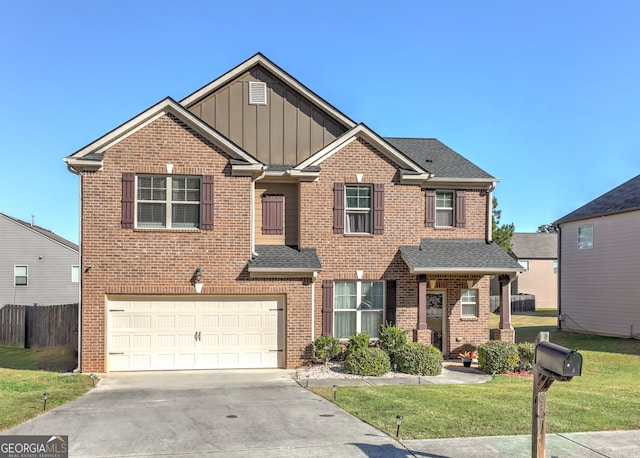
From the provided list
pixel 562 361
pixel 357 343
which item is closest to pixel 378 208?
pixel 357 343

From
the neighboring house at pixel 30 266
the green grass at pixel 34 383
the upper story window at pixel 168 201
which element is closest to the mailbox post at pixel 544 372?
the green grass at pixel 34 383

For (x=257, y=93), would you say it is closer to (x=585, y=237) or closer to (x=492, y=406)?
(x=492, y=406)

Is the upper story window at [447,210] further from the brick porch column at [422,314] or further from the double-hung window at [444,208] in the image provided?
the brick porch column at [422,314]

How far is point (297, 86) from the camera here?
59.7ft

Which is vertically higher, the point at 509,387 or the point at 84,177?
the point at 84,177

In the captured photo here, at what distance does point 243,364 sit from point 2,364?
853 cm

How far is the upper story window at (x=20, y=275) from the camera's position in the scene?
3262 centimetres

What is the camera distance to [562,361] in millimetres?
6426

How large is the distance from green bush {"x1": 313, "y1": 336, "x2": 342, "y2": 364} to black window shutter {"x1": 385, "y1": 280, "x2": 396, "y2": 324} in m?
2.12

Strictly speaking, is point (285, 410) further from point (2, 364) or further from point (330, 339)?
point (2, 364)

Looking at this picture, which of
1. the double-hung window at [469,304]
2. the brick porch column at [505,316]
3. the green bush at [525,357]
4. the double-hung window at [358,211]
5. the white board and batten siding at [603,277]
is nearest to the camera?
the green bush at [525,357]

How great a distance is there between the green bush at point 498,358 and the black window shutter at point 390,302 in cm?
293

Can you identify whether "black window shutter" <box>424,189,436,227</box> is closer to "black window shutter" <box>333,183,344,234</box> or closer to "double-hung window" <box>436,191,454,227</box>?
"double-hung window" <box>436,191,454,227</box>

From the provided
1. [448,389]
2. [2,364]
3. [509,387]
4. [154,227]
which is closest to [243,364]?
[154,227]
